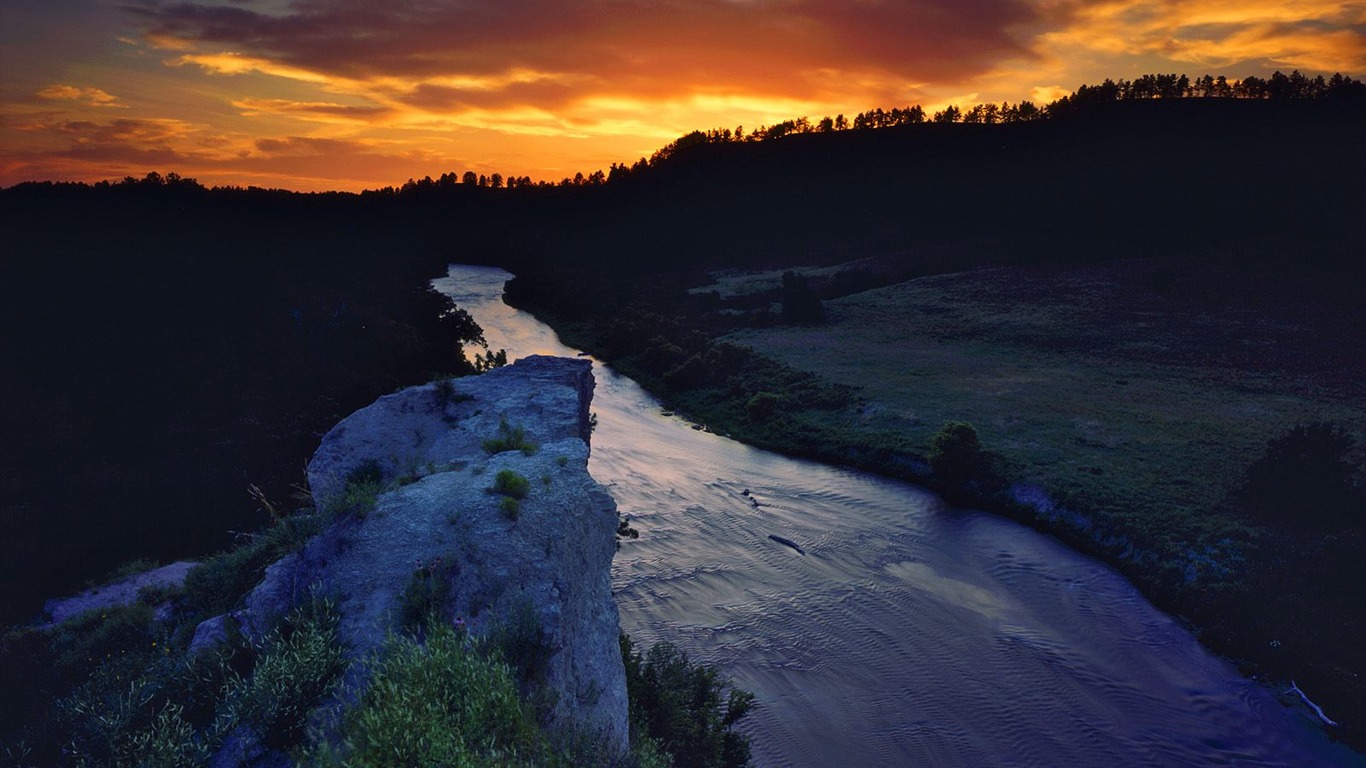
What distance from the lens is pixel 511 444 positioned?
15.5 metres

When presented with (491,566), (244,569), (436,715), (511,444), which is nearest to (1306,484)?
(511,444)

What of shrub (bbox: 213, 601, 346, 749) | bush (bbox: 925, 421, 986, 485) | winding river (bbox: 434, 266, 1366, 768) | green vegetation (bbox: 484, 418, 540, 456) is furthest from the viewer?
bush (bbox: 925, 421, 986, 485)

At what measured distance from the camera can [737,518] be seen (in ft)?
97.0

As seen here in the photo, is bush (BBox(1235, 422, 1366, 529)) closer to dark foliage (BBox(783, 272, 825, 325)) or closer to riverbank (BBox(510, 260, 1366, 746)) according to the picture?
riverbank (BBox(510, 260, 1366, 746))

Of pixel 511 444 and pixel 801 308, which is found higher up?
pixel 801 308

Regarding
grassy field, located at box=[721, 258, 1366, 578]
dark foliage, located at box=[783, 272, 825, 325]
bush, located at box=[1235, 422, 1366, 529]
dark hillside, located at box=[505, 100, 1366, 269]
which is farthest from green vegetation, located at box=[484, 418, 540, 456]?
dark hillside, located at box=[505, 100, 1366, 269]

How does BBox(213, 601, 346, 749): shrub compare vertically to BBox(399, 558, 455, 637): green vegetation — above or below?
below

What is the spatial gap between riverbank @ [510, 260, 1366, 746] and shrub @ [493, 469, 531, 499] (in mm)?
21402

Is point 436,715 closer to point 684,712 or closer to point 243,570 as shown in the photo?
point 243,570

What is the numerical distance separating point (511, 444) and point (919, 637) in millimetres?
14370

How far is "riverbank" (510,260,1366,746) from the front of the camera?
21.7 metres

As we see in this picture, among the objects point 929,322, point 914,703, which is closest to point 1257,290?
point 929,322

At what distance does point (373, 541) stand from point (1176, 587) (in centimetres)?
2550

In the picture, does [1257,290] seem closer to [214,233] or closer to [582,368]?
[582,368]
